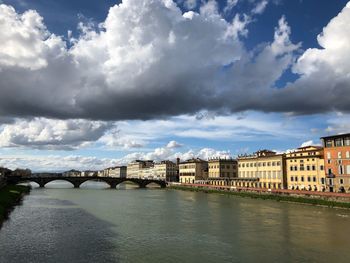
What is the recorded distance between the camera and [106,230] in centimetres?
3966

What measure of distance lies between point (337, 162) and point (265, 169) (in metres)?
27.3

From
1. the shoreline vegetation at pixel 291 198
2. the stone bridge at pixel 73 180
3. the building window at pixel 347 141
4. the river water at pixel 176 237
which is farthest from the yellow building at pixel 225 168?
the river water at pixel 176 237

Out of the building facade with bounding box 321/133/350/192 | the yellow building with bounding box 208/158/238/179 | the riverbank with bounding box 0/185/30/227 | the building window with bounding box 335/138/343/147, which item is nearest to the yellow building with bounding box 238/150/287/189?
the yellow building with bounding box 208/158/238/179

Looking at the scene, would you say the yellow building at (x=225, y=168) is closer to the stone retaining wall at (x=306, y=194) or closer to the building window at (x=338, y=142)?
the stone retaining wall at (x=306, y=194)

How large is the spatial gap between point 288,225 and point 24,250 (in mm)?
27981

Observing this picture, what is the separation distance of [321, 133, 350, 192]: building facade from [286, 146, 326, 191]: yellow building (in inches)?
109

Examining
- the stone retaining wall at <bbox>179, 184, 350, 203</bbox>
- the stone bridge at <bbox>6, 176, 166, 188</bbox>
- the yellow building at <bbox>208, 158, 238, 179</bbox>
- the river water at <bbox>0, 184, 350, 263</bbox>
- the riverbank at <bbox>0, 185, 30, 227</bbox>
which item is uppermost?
the yellow building at <bbox>208, 158, 238, 179</bbox>

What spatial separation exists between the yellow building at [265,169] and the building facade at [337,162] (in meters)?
16.4

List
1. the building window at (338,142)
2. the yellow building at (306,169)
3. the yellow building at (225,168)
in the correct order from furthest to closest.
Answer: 1. the yellow building at (225,168)
2. the yellow building at (306,169)
3. the building window at (338,142)

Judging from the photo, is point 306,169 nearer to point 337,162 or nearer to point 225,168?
point 337,162

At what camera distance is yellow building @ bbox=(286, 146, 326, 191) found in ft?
252

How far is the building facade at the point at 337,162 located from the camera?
6919 centimetres

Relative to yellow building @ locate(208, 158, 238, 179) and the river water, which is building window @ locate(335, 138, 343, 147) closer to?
the river water

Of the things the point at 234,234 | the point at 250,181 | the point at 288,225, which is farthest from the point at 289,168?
the point at 234,234
